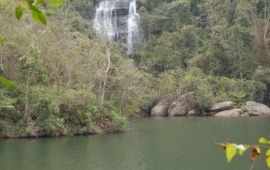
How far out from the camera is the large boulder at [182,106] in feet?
127

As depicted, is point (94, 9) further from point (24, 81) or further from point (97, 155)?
point (97, 155)

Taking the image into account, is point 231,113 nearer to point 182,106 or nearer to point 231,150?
point 182,106

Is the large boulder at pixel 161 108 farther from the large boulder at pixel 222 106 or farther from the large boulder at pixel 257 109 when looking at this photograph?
the large boulder at pixel 257 109

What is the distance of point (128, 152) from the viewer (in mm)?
17328

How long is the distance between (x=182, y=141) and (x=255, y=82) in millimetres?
21853

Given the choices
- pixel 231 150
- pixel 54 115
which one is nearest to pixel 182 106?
pixel 54 115

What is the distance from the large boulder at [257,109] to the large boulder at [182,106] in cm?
512

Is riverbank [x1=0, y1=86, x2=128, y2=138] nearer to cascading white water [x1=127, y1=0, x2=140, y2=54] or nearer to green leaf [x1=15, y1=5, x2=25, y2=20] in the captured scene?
green leaf [x1=15, y1=5, x2=25, y2=20]

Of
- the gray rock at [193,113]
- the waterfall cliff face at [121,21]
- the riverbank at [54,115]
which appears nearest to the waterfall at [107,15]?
the waterfall cliff face at [121,21]

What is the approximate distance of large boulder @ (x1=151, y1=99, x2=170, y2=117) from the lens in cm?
3944

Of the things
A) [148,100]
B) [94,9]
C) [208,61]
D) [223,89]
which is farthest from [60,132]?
[94,9]

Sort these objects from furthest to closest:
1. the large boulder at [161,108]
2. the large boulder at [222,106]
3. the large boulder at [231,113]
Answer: the large boulder at [161,108] < the large boulder at [222,106] < the large boulder at [231,113]

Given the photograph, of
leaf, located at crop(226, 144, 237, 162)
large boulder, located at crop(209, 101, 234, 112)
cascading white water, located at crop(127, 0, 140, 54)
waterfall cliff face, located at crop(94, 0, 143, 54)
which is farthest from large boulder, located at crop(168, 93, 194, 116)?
leaf, located at crop(226, 144, 237, 162)

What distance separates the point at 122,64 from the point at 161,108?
1312 centimetres
